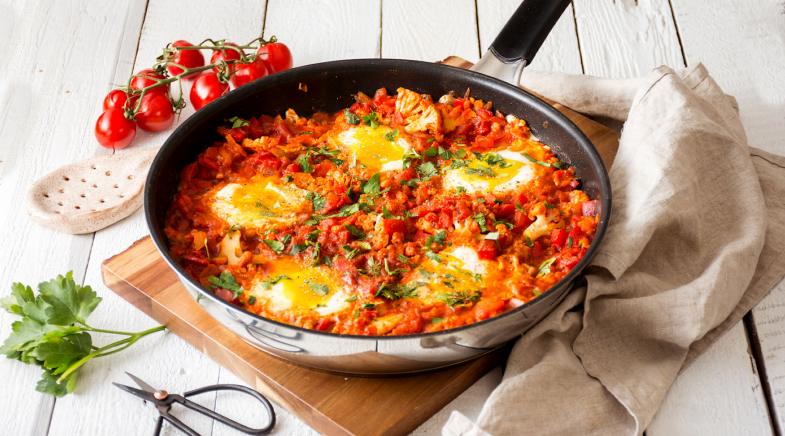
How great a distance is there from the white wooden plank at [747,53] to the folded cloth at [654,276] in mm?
580

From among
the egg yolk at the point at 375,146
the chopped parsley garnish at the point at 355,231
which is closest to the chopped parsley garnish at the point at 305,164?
the egg yolk at the point at 375,146

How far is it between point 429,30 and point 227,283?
117 inches

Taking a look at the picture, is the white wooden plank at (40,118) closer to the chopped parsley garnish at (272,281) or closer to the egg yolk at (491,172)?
the chopped parsley garnish at (272,281)

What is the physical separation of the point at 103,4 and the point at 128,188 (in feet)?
6.97

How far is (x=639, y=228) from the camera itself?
426 centimetres

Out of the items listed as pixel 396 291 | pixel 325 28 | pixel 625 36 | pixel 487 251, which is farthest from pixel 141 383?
pixel 625 36

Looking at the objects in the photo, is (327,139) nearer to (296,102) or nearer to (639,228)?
(296,102)

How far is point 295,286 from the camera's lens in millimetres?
4141

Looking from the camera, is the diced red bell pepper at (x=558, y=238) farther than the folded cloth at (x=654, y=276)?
Yes

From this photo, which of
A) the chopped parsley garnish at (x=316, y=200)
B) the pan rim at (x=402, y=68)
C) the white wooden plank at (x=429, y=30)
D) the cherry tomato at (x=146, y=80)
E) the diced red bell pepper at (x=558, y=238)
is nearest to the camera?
the pan rim at (x=402, y=68)

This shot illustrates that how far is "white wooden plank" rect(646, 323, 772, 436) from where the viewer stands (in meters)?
3.99

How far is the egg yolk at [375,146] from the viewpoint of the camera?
16.0 feet

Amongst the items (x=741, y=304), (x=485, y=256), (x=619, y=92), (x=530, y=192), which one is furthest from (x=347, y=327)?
(x=619, y=92)

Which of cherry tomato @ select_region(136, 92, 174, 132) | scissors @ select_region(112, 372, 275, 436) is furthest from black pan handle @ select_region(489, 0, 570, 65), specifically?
scissors @ select_region(112, 372, 275, 436)
